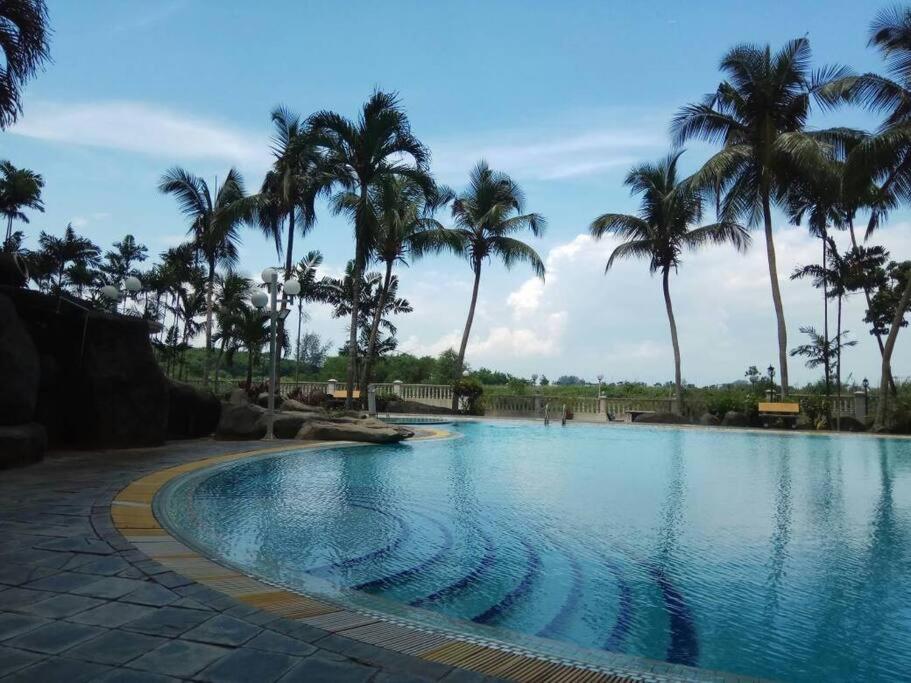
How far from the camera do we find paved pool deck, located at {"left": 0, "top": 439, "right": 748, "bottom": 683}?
2.42 meters

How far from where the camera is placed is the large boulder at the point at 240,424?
1375cm

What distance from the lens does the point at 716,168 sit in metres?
23.3

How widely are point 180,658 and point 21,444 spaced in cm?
668

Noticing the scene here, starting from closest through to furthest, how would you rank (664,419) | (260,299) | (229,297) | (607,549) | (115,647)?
(115,647) < (607,549) < (260,299) < (664,419) < (229,297)

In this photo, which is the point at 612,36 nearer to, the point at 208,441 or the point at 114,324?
the point at 114,324

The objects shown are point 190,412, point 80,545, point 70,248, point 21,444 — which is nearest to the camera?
point 80,545

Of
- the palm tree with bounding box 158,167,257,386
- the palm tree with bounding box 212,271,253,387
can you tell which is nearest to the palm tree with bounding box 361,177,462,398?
the palm tree with bounding box 158,167,257,386

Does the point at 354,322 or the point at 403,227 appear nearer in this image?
the point at 354,322

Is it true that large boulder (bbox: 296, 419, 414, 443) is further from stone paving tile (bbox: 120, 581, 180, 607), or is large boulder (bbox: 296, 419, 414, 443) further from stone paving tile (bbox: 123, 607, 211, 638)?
stone paving tile (bbox: 123, 607, 211, 638)

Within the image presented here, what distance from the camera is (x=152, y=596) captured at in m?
3.24

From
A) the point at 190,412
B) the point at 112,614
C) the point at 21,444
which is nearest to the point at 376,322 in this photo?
the point at 190,412

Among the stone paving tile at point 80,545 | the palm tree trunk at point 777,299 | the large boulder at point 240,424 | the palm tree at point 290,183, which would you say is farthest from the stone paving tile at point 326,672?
the palm tree trunk at point 777,299

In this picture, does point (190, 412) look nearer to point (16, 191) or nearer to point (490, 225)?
point (490, 225)

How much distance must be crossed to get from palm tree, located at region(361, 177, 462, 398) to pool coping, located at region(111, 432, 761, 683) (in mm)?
16435
